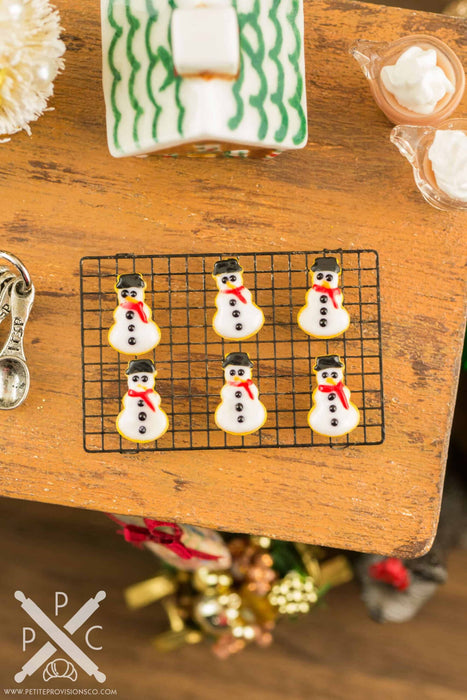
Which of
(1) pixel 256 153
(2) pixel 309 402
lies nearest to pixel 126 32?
(1) pixel 256 153

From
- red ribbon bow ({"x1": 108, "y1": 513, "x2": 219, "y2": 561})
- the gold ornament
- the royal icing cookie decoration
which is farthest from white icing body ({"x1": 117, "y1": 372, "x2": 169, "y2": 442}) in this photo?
the gold ornament

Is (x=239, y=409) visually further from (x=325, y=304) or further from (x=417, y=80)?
(x=417, y=80)

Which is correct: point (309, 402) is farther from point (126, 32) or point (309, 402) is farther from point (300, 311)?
point (126, 32)

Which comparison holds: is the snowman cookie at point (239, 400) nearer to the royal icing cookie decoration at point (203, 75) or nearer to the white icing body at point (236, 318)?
the white icing body at point (236, 318)

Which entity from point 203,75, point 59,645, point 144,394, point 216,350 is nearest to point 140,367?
point 144,394

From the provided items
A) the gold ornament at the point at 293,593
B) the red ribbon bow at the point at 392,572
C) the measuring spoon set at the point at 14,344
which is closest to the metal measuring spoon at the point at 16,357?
the measuring spoon set at the point at 14,344

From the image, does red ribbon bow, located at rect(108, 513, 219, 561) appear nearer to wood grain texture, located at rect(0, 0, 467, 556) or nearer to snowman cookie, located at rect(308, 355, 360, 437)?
wood grain texture, located at rect(0, 0, 467, 556)
